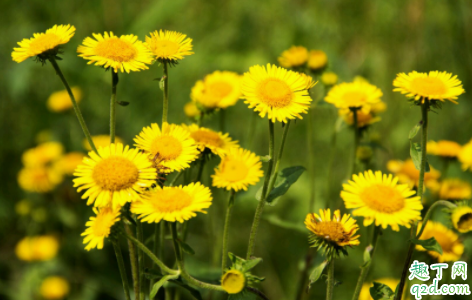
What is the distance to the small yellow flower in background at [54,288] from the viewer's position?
3.09 metres

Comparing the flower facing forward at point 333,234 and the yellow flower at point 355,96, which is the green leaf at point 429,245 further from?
the yellow flower at point 355,96

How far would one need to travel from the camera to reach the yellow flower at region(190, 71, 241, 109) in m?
2.07

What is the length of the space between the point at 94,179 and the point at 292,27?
3017 mm

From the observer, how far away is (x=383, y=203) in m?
1.47

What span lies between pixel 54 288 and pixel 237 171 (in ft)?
6.88

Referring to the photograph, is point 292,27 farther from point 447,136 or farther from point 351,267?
point 351,267

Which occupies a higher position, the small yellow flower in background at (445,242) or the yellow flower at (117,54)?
the yellow flower at (117,54)

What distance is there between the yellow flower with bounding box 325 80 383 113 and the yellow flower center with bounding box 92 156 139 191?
1.00 meters

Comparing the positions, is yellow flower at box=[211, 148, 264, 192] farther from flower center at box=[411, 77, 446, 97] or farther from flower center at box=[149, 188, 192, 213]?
flower center at box=[411, 77, 446, 97]

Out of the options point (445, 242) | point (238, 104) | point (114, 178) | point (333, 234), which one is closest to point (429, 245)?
point (333, 234)

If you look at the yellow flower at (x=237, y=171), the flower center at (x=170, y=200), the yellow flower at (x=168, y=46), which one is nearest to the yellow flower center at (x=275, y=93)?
the yellow flower at (x=237, y=171)

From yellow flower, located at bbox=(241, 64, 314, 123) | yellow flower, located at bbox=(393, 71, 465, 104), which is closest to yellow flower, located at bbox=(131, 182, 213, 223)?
yellow flower, located at bbox=(241, 64, 314, 123)

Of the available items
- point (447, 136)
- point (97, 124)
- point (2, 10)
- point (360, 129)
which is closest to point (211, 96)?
point (360, 129)

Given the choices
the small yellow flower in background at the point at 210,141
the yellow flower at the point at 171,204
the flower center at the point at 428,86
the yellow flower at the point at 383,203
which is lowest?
the yellow flower at the point at 171,204
